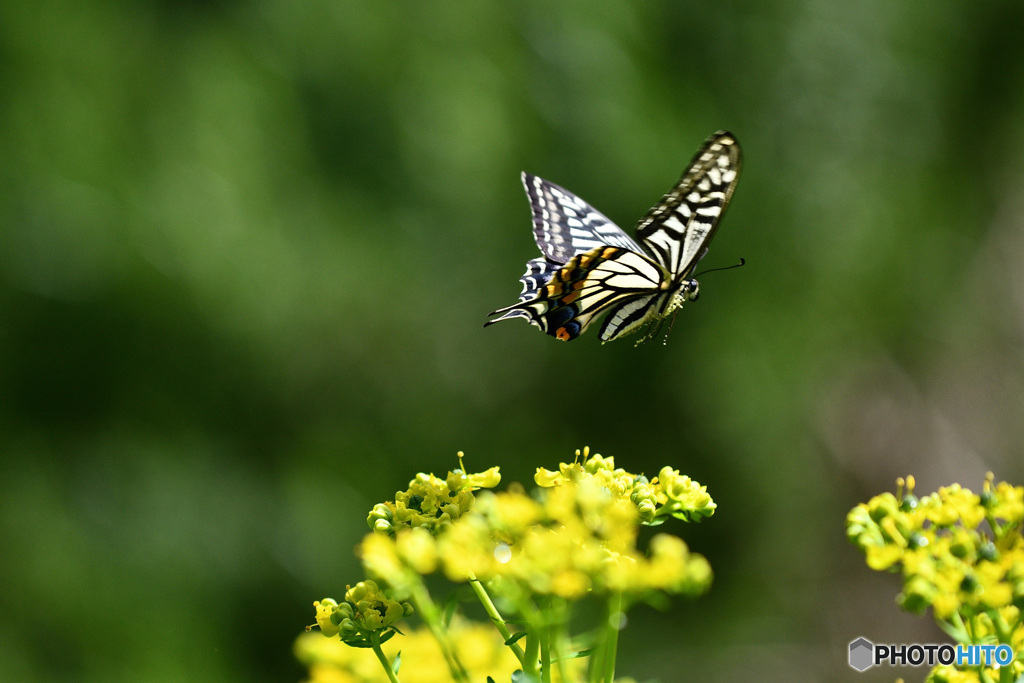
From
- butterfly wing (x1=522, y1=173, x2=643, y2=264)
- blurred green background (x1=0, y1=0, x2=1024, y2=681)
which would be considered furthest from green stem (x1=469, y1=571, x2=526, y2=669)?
blurred green background (x1=0, y1=0, x2=1024, y2=681)

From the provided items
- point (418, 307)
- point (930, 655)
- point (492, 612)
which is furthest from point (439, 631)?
point (418, 307)

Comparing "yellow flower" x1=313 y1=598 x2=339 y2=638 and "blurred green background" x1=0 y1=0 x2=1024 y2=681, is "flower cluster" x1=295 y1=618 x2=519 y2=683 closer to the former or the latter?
"yellow flower" x1=313 y1=598 x2=339 y2=638

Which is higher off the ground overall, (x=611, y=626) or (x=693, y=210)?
(x=693, y=210)

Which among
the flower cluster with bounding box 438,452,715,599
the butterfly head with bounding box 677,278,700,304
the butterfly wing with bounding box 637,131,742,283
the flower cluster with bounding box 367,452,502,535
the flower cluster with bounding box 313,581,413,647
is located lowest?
the flower cluster with bounding box 313,581,413,647

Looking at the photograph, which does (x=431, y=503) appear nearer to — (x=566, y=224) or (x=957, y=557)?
(x=957, y=557)

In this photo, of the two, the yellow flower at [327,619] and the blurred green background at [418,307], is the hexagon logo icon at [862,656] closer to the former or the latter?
the yellow flower at [327,619]
